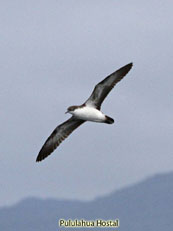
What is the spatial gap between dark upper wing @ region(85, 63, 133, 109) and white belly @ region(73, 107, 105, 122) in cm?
32

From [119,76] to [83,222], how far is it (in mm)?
7962

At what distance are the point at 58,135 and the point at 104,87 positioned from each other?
423cm

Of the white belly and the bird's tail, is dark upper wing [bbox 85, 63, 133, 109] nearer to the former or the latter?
the white belly

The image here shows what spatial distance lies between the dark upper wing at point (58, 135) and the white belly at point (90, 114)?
171 centimetres

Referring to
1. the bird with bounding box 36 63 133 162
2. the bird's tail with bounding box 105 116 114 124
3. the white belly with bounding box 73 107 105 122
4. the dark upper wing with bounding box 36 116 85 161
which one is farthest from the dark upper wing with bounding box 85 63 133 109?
the dark upper wing with bounding box 36 116 85 161

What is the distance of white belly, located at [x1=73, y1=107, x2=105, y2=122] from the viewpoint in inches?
1203

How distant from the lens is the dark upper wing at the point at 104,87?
1207 inches

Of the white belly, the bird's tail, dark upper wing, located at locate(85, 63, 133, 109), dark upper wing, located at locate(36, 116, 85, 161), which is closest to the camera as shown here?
the bird's tail

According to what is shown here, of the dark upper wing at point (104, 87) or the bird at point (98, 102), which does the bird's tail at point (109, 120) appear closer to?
the bird at point (98, 102)

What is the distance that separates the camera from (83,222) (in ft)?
112

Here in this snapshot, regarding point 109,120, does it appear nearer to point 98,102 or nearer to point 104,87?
point 98,102

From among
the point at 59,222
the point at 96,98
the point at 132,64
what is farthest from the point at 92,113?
the point at 59,222

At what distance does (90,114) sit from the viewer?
30719mm

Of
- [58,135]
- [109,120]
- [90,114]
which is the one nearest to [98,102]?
[90,114]
